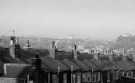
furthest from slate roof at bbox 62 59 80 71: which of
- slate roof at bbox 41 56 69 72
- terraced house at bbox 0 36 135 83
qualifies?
slate roof at bbox 41 56 69 72

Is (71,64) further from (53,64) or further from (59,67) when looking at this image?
(53,64)

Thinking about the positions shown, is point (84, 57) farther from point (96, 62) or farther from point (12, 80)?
point (12, 80)

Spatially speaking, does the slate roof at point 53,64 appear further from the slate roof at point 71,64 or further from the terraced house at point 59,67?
the slate roof at point 71,64

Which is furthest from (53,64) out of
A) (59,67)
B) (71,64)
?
(71,64)

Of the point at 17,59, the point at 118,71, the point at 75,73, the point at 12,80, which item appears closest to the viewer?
the point at 12,80

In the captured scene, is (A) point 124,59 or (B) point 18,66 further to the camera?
(A) point 124,59

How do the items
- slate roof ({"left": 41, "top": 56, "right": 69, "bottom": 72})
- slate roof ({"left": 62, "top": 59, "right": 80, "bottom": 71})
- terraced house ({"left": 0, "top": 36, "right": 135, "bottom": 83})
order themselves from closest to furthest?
terraced house ({"left": 0, "top": 36, "right": 135, "bottom": 83})
slate roof ({"left": 41, "top": 56, "right": 69, "bottom": 72})
slate roof ({"left": 62, "top": 59, "right": 80, "bottom": 71})

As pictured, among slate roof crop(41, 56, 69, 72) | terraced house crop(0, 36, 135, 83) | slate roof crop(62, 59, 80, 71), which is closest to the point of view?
terraced house crop(0, 36, 135, 83)

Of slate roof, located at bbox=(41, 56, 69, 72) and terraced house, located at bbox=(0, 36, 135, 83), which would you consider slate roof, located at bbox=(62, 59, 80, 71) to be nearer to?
terraced house, located at bbox=(0, 36, 135, 83)

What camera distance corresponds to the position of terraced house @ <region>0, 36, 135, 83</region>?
146 feet

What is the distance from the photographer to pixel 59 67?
2095 inches

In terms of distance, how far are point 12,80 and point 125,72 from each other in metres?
28.2

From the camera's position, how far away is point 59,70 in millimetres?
52281

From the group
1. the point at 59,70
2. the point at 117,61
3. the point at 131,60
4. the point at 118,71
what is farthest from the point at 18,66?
the point at 131,60
